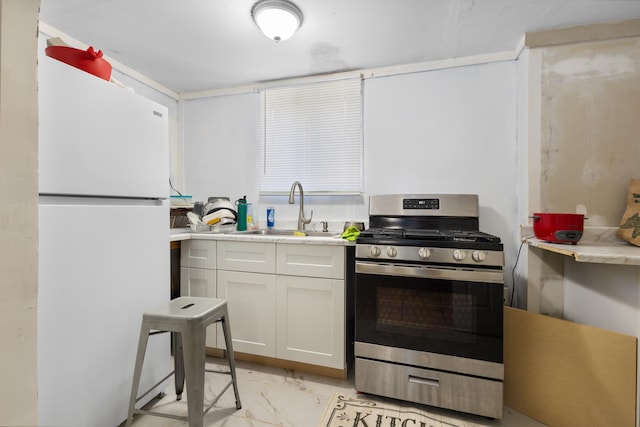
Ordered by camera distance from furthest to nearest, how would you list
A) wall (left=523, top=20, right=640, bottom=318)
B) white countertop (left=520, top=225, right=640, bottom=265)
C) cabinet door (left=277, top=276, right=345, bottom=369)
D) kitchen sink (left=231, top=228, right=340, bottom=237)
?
1. kitchen sink (left=231, top=228, right=340, bottom=237)
2. cabinet door (left=277, top=276, right=345, bottom=369)
3. wall (left=523, top=20, right=640, bottom=318)
4. white countertop (left=520, top=225, right=640, bottom=265)

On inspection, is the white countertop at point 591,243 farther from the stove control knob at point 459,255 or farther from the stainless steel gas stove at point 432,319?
the stove control knob at point 459,255

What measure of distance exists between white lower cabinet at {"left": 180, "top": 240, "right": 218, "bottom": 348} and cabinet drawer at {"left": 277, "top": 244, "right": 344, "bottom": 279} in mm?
540

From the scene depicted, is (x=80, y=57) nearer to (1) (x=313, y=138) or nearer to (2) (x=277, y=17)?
(2) (x=277, y=17)

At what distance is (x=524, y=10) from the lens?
167cm

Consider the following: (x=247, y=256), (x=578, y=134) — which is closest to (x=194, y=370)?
(x=247, y=256)

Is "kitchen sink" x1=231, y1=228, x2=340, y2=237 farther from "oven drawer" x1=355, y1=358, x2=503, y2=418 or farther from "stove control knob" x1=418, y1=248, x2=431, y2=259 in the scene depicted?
"oven drawer" x1=355, y1=358, x2=503, y2=418

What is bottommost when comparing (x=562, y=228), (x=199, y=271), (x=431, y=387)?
(x=431, y=387)

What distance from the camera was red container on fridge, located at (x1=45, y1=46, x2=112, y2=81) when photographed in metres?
1.29

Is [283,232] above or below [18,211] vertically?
below

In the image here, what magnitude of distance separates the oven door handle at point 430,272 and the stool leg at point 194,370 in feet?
2.98

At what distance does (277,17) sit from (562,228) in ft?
6.45

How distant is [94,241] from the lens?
1.27 metres

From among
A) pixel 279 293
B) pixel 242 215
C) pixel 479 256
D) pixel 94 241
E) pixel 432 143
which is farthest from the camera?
pixel 242 215

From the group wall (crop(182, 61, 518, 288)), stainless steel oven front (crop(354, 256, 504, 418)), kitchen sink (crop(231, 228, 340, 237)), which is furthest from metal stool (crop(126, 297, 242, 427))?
wall (crop(182, 61, 518, 288))
